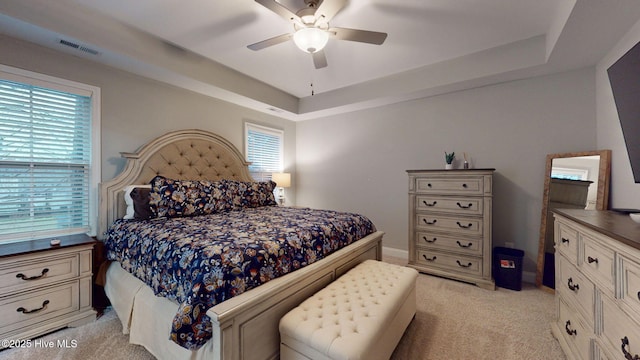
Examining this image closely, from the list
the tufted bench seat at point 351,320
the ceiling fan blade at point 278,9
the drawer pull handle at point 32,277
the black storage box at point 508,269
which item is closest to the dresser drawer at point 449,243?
the black storage box at point 508,269

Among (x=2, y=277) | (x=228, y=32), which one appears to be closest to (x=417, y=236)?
(x=228, y=32)

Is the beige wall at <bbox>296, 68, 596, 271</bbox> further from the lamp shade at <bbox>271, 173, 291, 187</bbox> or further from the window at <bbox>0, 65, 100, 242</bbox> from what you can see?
the window at <bbox>0, 65, 100, 242</bbox>

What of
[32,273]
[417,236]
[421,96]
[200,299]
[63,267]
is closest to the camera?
[200,299]

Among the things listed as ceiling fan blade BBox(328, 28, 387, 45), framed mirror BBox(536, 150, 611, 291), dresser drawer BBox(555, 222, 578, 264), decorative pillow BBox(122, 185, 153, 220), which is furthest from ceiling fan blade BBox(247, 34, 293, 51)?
framed mirror BBox(536, 150, 611, 291)

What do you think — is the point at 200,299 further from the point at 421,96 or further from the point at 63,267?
the point at 421,96

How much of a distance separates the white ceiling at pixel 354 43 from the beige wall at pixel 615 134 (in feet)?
0.32

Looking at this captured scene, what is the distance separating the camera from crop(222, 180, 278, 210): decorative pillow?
295 centimetres

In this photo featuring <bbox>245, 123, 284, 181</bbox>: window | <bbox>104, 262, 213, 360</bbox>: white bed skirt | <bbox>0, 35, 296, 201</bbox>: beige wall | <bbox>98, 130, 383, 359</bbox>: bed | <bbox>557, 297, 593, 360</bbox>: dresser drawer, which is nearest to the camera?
<bbox>98, 130, 383, 359</bbox>: bed

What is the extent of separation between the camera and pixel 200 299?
48.1 inches

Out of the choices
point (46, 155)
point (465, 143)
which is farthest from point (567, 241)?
point (46, 155)

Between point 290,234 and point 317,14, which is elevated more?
point 317,14

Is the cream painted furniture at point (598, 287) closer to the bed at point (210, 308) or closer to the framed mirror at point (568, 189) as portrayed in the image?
the framed mirror at point (568, 189)

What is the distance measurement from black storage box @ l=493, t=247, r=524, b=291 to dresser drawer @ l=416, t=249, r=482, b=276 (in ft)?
0.60

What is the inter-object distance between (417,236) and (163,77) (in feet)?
11.6
